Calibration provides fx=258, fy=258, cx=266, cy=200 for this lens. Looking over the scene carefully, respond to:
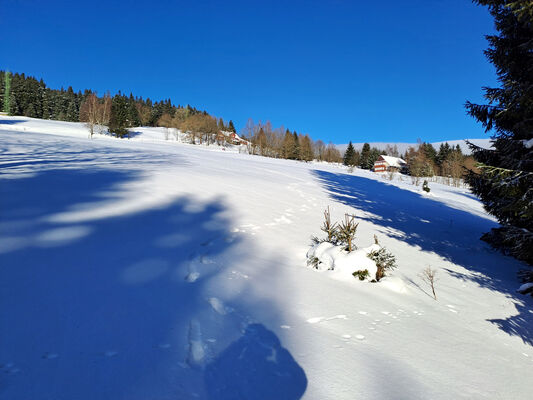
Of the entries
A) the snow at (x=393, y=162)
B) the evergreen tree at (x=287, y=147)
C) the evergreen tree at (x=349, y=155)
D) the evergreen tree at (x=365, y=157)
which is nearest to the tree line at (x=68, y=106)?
the evergreen tree at (x=287, y=147)

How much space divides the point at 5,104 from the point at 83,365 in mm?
82956

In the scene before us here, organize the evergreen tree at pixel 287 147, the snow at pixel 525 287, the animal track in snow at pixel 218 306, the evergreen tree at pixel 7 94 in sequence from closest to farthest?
the animal track in snow at pixel 218 306 < the snow at pixel 525 287 < the evergreen tree at pixel 7 94 < the evergreen tree at pixel 287 147

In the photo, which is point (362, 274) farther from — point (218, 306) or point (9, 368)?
point (9, 368)

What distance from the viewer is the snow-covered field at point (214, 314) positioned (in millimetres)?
1961

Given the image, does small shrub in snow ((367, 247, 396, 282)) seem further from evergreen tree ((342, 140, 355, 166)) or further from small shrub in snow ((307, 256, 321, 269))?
evergreen tree ((342, 140, 355, 166))

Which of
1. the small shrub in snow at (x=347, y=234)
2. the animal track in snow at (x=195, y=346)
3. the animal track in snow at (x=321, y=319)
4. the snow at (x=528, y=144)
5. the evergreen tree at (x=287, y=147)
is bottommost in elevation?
the animal track in snow at (x=321, y=319)

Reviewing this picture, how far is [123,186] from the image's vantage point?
22.4 ft

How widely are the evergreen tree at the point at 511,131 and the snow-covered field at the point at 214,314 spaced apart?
A: 1.29m

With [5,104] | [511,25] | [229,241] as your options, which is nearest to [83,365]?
[229,241]

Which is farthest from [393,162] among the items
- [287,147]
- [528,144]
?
[528,144]

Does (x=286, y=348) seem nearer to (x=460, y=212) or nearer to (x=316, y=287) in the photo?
(x=316, y=287)

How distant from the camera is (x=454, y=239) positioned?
27.6 ft

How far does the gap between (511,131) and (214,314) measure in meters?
8.09

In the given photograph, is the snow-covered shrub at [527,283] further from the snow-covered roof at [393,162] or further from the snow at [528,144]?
the snow-covered roof at [393,162]
